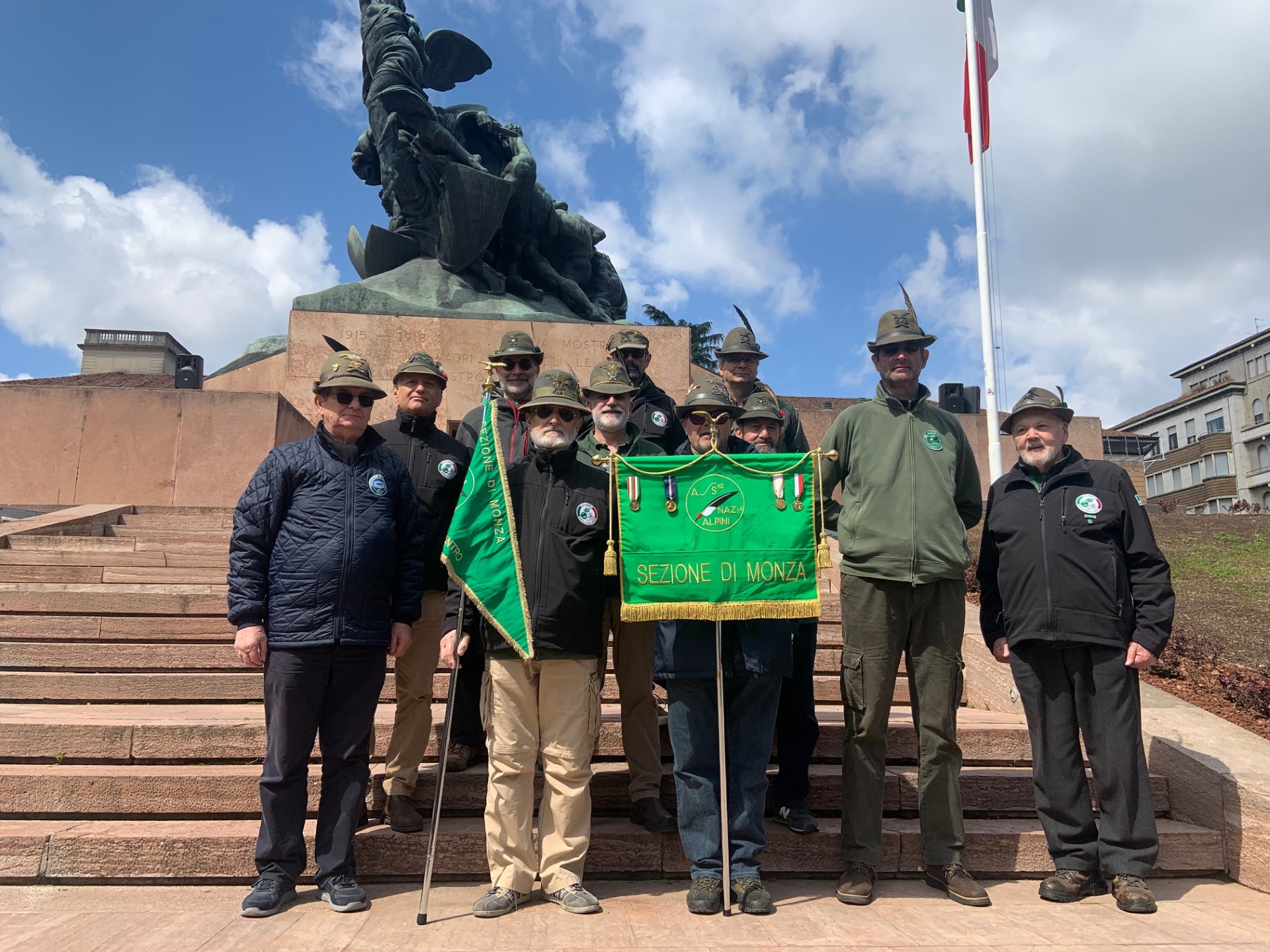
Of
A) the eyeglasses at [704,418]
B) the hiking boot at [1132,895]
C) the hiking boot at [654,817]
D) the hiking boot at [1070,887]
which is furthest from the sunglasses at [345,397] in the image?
the hiking boot at [1132,895]

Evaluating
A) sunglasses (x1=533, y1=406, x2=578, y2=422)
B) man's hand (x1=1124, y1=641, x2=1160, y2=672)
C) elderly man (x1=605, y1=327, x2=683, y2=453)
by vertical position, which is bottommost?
man's hand (x1=1124, y1=641, x2=1160, y2=672)

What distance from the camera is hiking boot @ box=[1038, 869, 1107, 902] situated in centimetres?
374

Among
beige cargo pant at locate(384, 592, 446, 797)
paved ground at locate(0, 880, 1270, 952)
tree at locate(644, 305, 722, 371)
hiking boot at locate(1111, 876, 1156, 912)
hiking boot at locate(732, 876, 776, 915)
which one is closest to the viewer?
paved ground at locate(0, 880, 1270, 952)

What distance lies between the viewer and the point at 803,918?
Answer: 3.48 m

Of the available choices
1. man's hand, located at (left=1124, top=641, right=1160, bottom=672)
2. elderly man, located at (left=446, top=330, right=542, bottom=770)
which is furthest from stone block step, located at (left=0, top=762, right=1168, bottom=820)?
man's hand, located at (left=1124, top=641, right=1160, bottom=672)

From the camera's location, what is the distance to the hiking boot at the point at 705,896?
3500mm

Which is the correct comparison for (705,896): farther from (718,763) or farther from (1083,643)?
(1083,643)

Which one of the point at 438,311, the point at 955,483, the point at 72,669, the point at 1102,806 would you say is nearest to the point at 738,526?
the point at 955,483

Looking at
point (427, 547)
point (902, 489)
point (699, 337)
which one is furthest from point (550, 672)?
point (699, 337)

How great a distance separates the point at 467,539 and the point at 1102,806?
2.97 metres

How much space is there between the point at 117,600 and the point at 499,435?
12.4ft

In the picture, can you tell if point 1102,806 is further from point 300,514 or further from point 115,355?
point 115,355

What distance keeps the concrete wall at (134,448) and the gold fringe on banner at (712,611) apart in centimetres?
926

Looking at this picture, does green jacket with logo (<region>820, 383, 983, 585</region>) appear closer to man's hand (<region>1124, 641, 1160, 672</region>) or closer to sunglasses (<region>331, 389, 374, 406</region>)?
man's hand (<region>1124, 641, 1160, 672</region>)
